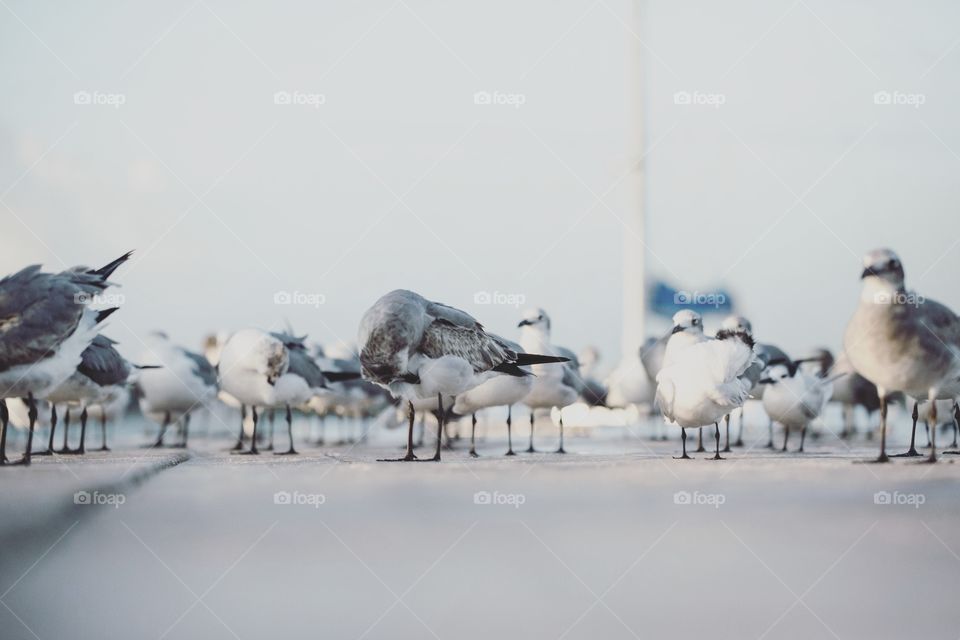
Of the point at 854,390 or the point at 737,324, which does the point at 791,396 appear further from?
the point at 854,390

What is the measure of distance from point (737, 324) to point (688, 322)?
1.80 ft

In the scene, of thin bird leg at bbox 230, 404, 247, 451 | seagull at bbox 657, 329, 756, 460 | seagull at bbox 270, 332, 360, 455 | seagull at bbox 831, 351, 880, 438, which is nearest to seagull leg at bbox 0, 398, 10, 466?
seagull at bbox 270, 332, 360, 455

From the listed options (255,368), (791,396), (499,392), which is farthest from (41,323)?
(791,396)

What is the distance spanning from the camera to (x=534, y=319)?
10109 millimetres

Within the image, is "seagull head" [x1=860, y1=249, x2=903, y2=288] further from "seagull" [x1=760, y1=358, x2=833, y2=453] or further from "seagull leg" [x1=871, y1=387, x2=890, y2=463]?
"seagull" [x1=760, y1=358, x2=833, y2=453]

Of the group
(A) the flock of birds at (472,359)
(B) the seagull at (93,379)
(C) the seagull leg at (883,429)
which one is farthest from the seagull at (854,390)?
(B) the seagull at (93,379)

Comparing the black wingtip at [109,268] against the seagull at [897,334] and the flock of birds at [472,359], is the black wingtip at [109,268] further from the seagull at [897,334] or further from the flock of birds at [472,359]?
the seagull at [897,334]

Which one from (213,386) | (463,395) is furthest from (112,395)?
(463,395)

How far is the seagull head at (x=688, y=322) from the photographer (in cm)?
927

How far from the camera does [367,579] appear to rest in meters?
5.05

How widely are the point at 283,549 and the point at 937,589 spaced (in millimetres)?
2922

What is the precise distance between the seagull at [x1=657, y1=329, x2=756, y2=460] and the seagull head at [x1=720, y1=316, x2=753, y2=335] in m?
0.08

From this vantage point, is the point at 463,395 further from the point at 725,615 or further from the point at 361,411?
the point at 361,411

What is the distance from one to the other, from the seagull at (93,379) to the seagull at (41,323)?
126cm
